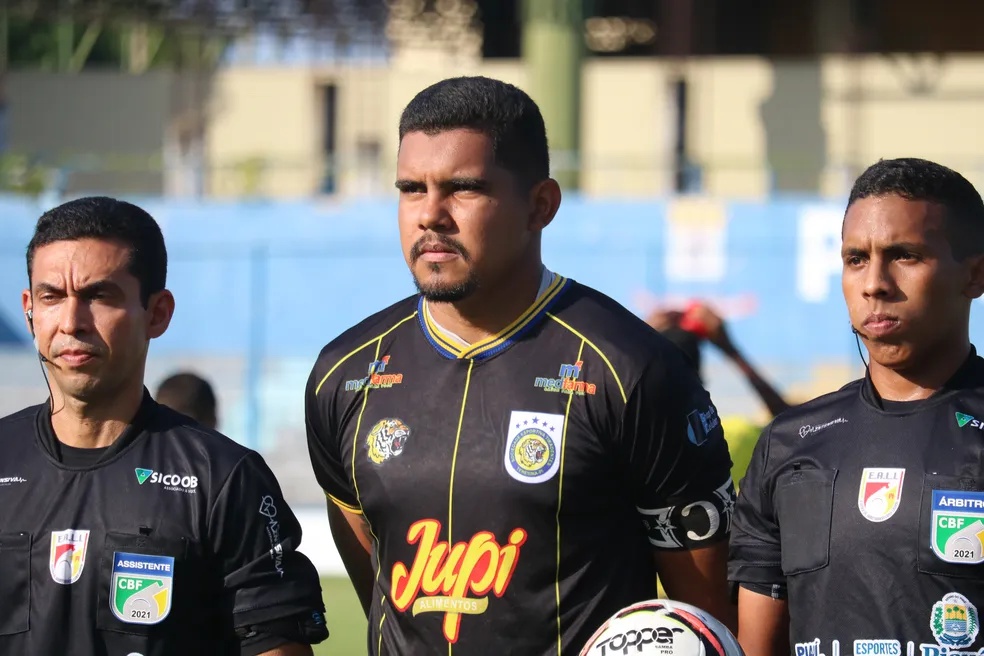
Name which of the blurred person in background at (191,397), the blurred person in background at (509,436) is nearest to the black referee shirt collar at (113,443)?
the blurred person in background at (509,436)

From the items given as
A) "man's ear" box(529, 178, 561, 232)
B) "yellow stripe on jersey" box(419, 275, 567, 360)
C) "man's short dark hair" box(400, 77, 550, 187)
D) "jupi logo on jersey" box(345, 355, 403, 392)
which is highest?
"man's short dark hair" box(400, 77, 550, 187)

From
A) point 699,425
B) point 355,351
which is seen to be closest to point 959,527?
point 699,425

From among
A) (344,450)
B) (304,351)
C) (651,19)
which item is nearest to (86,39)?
(651,19)

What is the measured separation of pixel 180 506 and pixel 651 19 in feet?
93.1

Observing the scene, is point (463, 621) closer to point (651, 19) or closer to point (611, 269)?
point (611, 269)

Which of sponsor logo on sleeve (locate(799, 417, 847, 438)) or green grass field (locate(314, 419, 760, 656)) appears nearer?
sponsor logo on sleeve (locate(799, 417, 847, 438))

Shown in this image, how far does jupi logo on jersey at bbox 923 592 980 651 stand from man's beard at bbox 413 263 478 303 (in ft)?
4.40

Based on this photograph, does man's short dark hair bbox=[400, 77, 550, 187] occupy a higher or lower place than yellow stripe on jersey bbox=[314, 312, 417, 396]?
higher

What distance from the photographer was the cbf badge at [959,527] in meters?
3.28

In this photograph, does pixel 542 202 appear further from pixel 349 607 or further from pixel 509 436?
pixel 349 607

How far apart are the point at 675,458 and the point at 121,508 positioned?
1371 mm

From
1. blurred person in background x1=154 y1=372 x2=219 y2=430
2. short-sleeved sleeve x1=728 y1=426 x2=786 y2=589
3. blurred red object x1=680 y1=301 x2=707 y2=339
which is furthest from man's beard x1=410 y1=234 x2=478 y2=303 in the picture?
blurred person in background x1=154 y1=372 x2=219 y2=430

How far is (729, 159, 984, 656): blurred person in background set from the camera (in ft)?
10.8

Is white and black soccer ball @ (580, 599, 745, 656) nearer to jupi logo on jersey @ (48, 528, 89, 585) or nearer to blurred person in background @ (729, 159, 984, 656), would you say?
blurred person in background @ (729, 159, 984, 656)
